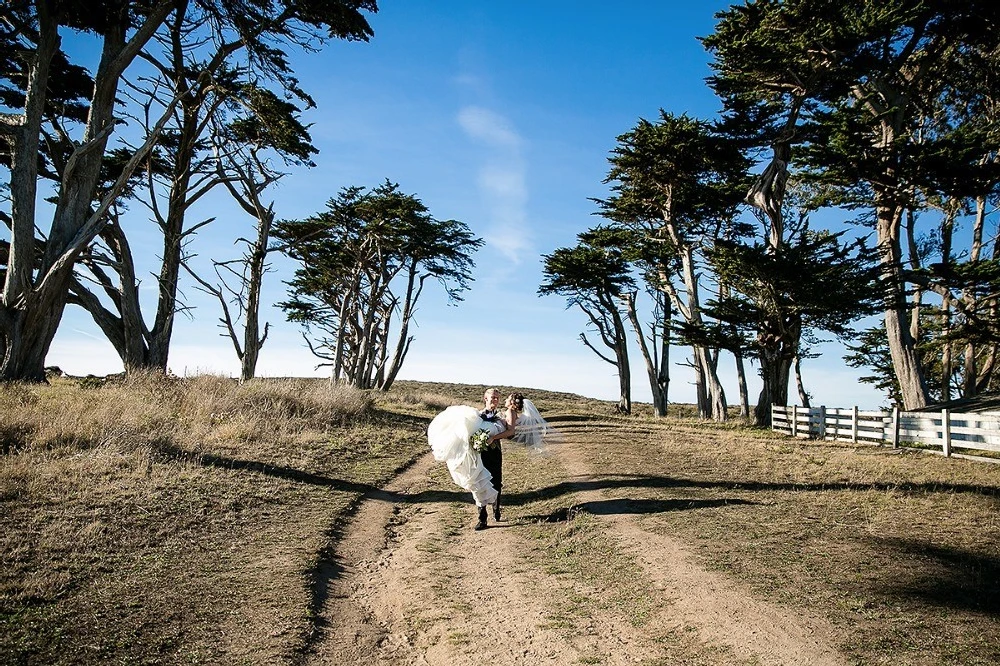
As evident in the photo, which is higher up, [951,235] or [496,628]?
[951,235]

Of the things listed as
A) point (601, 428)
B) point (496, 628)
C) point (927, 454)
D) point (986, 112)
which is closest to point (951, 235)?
point (986, 112)

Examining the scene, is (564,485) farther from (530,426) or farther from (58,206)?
(58,206)

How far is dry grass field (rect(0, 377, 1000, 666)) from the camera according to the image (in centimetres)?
446

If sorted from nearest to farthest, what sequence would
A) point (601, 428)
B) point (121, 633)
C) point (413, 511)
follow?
1. point (121, 633)
2. point (413, 511)
3. point (601, 428)

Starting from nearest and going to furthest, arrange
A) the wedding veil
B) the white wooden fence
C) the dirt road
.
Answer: the dirt road, the wedding veil, the white wooden fence

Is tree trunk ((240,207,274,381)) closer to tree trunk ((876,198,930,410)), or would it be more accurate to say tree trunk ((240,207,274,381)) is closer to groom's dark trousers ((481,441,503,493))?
groom's dark trousers ((481,441,503,493))

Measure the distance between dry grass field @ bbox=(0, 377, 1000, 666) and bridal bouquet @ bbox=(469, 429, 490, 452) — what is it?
3.59 ft

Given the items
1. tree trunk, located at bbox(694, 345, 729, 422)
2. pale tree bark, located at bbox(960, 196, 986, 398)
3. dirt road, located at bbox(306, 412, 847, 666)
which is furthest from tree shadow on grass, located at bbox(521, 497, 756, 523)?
pale tree bark, located at bbox(960, 196, 986, 398)

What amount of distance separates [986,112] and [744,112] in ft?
33.1

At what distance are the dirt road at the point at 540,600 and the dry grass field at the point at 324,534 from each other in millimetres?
59

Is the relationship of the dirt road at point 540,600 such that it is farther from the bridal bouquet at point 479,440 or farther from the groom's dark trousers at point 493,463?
the bridal bouquet at point 479,440

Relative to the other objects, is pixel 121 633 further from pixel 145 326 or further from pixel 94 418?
pixel 145 326

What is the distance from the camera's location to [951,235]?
23.0 metres

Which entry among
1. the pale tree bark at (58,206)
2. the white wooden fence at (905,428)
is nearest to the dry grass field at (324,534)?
the white wooden fence at (905,428)
